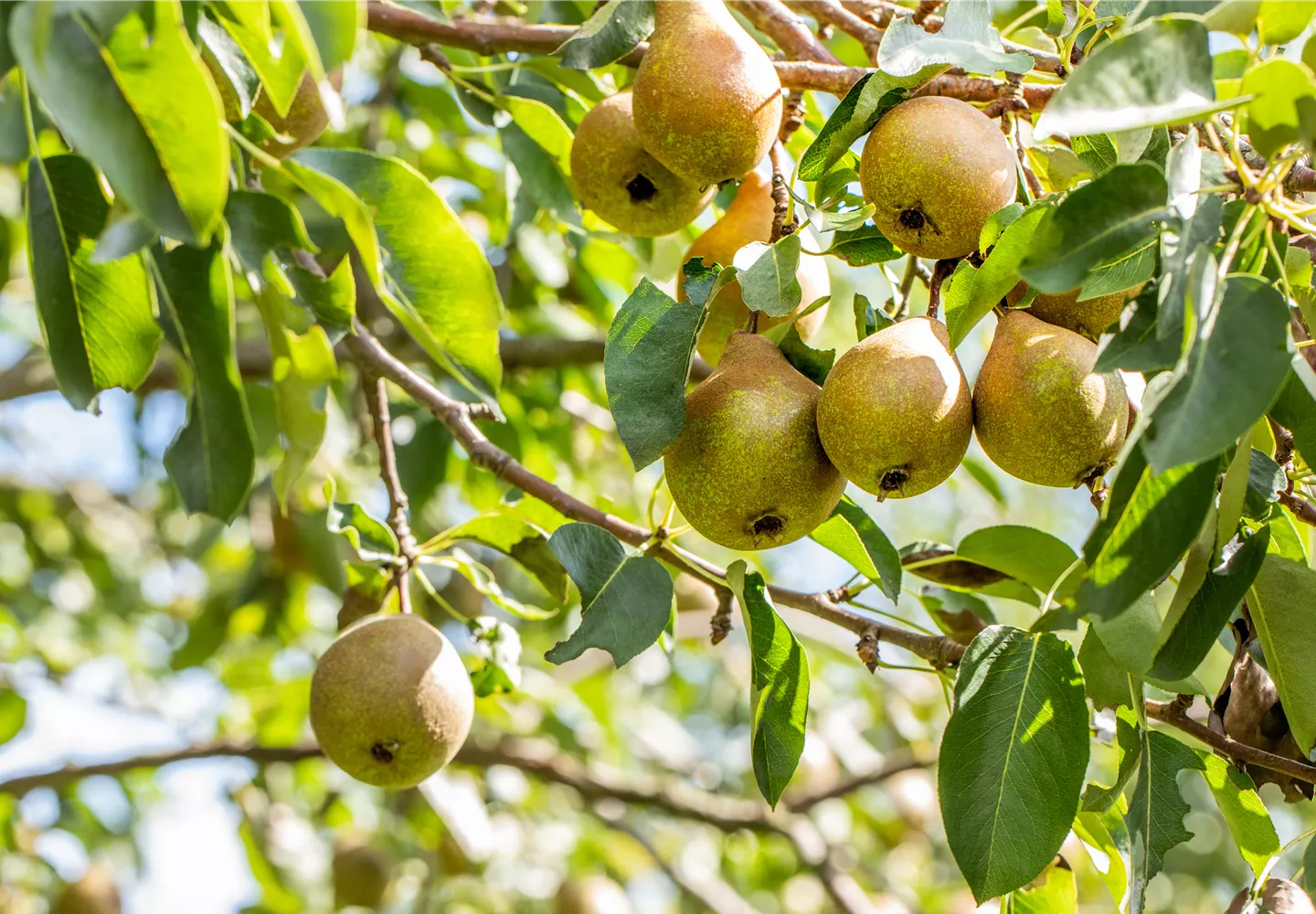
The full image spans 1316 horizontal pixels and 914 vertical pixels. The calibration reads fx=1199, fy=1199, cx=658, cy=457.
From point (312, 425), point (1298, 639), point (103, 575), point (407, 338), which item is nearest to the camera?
point (1298, 639)

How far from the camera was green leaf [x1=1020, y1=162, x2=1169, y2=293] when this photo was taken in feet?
2.92

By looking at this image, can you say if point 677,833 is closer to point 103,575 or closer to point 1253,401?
point 103,575

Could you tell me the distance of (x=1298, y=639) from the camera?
123cm

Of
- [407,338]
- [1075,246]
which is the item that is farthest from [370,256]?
[407,338]

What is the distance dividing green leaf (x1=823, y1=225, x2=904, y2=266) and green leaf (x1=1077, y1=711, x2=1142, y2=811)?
492mm

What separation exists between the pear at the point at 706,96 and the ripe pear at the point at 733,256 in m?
0.18

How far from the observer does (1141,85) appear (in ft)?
2.76

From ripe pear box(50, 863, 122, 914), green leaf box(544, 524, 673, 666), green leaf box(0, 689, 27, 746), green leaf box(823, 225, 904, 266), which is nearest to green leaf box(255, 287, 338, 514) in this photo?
green leaf box(544, 524, 673, 666)

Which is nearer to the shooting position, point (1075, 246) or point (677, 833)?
point (1075, 246)

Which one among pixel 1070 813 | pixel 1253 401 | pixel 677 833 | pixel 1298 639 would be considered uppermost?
pixel 1253 401

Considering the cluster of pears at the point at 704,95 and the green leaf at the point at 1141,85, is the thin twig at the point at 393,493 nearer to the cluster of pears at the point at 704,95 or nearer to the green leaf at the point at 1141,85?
the cluster of pears at the point at 704,95

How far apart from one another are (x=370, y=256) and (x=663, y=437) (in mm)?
317

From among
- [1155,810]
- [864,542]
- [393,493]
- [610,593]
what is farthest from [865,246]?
[393,493]

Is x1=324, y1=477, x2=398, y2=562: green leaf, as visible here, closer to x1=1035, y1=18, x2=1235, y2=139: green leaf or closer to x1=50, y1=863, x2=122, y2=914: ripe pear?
x1=1035, y1=18, x2=1235, y2=139: green leaf
